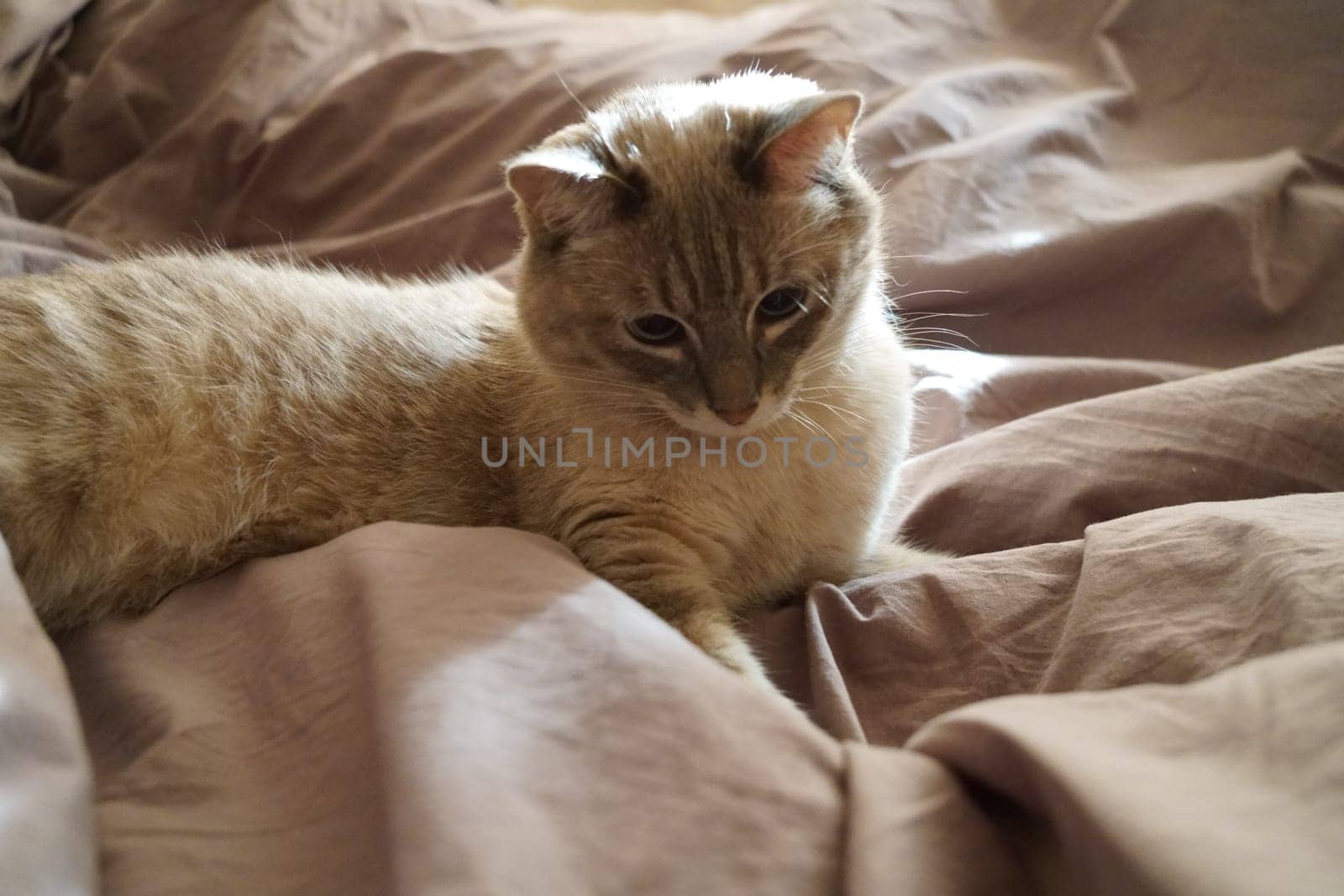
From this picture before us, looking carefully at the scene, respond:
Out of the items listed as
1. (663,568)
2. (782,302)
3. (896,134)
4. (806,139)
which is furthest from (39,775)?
(896,134)

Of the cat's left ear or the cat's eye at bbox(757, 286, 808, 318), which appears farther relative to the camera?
the cat's eye at bbox(757, 286, 808, 318)

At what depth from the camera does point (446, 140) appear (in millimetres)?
2416

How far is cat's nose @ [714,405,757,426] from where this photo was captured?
4.34 feet

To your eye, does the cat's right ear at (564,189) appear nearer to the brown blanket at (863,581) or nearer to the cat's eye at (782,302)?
the cat's eye at (782,302)

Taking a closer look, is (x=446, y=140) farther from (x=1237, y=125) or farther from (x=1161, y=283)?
(x=1237, y=125)

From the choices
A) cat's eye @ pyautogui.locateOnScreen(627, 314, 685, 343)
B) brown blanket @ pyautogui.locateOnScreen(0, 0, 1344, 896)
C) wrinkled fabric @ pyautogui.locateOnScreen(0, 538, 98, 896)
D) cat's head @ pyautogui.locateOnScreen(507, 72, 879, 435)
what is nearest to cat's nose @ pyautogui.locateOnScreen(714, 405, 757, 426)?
cat's head @ pyautogui.locateOnScreen(507, 72, 879, 435)

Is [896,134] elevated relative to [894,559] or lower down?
elevated

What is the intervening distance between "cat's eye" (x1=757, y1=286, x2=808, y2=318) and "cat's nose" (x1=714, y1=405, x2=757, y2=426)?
16cm

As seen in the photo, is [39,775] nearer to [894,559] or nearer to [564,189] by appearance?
[564,189]

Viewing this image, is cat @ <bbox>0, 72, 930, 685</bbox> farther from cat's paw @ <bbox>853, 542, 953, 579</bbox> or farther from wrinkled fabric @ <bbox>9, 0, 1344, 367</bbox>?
wrinkled fabric @ <bbox>9, 0, 1344, 367</bbox>

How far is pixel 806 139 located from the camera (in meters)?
1.28

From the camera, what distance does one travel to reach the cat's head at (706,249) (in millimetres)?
1295

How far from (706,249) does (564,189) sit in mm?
236

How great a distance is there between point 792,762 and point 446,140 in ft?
6.92
